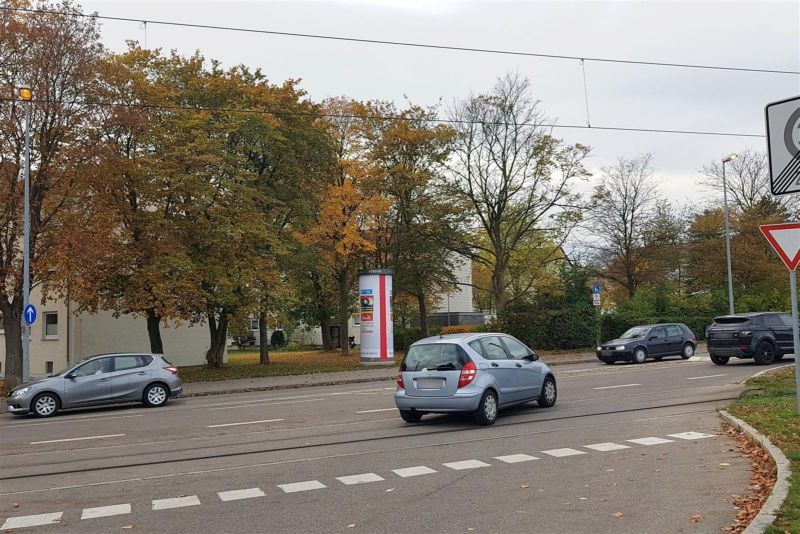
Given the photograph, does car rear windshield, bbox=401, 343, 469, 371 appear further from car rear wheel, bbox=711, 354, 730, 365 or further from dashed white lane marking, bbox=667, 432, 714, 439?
car rear wheel, bbox=711, 354, 730, 365

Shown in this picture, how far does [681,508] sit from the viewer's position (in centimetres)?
689

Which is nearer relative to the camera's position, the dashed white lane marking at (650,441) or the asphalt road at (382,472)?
the asphalt road at (382,472)

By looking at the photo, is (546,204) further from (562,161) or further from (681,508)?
(681,508)

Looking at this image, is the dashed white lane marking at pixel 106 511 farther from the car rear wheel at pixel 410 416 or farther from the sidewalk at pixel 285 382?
the sidewalk at pixel 285 382

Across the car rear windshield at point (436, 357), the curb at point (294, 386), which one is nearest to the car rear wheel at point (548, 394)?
the car rear windshield at point (436, 357)

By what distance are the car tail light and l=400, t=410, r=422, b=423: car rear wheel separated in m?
1.26

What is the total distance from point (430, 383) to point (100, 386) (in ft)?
33.8

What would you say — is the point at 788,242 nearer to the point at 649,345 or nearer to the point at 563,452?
the point at 563,452

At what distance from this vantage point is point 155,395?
1986 cm

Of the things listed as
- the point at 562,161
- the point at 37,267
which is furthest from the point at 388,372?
the point at 562,161

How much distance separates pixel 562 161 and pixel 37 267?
2571 centimetres

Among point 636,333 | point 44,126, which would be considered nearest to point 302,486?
point 44,126

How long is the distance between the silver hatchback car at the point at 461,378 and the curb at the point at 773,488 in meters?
4.08

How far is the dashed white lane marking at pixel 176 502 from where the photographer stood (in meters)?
7.54
